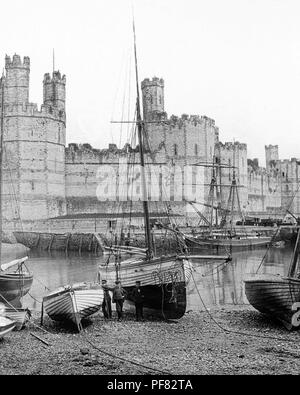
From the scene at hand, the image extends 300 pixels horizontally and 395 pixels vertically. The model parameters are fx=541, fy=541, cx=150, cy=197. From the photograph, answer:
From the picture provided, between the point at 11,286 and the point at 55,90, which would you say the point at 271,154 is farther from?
the point at 11,286

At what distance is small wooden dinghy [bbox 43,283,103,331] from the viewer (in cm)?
1577

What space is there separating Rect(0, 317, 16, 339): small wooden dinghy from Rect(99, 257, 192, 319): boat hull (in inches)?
225

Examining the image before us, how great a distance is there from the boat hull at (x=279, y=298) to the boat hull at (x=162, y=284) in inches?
96.0

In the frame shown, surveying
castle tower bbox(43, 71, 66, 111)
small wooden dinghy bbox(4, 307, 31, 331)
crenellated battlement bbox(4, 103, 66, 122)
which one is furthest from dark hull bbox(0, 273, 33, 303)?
castle tower bbox(43, 71, 66, 111)

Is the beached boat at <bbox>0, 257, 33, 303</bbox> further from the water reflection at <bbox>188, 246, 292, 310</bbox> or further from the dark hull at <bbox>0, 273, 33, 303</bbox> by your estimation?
the water reflection at <bbox>188, 246, 292, 310</bbox>

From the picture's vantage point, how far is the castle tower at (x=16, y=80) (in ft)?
180

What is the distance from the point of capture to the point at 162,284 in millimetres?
18797

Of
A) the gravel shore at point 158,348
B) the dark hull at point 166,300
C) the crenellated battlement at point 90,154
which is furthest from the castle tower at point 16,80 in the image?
the gravel shore at point 158,348

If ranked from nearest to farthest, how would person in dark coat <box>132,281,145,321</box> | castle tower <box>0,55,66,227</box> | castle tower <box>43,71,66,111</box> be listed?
1. person in dark coat <box>132,281,145,321</box>
2. castle tower <box>0,55,66,227</box>
3. castle tower <box>43,71,66,111</box>

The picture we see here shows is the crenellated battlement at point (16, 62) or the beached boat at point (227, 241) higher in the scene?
the crenellated battlement at point (16, 62)

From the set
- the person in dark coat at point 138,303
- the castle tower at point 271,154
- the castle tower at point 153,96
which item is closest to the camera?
the person in dark coat at point 138,303

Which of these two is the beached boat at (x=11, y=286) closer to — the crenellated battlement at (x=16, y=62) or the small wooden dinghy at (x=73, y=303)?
the small wooden dinghy at (x=73, y=303)

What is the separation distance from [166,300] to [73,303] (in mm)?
3870
